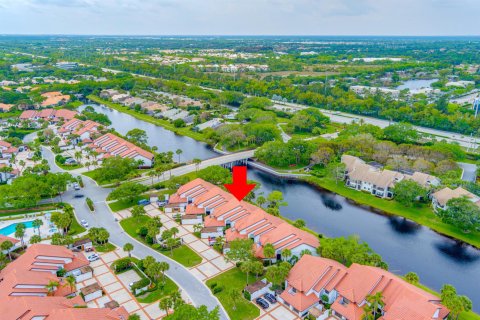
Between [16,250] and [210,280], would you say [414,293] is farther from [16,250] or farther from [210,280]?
[16,250]

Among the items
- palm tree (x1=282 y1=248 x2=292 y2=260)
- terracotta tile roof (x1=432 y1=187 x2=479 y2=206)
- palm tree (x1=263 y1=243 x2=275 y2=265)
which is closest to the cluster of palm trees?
palm tree (x1=263 y1=243 x2=275 y2=265)

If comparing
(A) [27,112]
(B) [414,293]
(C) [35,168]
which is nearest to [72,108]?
(A) [27,112]

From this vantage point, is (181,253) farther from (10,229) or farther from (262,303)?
(10,229)

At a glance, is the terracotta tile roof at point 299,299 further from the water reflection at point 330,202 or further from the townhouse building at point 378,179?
the townhouse building at point 378,179

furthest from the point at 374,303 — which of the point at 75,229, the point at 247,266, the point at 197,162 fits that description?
the point at 197,162

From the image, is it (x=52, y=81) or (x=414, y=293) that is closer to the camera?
(x=414, y=293)

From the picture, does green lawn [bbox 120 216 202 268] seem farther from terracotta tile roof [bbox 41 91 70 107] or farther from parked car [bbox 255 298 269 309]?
terracotta tile roof [bbox 41 91 70 107]

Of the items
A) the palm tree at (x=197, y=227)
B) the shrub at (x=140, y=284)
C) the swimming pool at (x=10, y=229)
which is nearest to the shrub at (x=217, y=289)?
the shrub at (x=140, y=284)
